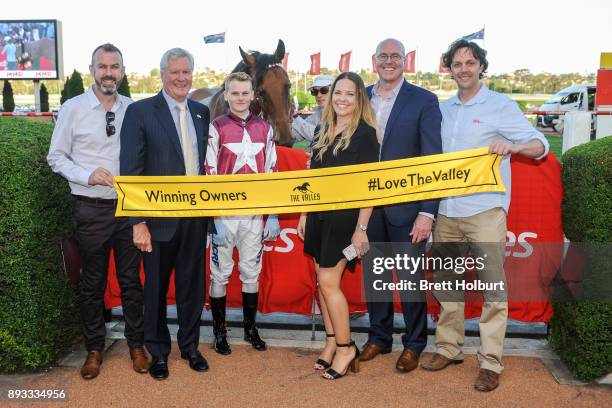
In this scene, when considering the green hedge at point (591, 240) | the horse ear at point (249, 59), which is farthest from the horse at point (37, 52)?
the green hedge at point (591, 240)

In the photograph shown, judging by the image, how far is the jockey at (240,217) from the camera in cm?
403

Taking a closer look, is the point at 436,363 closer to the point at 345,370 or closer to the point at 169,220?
the point at 345,370

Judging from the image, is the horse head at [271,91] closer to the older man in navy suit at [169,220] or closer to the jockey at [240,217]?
the jockey at [240,217]

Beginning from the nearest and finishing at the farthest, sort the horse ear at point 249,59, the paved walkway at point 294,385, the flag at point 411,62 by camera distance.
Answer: the paved walkway at point 294,385 → the horse ear at point 249,59 → the flag at point 411,62

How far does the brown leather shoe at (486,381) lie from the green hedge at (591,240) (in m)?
0.60

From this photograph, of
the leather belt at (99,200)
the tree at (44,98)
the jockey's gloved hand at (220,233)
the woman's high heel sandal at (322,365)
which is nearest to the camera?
the leather belt at (99,200)

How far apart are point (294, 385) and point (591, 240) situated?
223 cm

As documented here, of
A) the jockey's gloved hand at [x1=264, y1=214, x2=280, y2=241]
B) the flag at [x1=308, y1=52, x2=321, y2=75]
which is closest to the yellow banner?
the jockey's gloved hand at [x1=264, y1=214, x2=280, y2=241]

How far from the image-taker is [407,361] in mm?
3996

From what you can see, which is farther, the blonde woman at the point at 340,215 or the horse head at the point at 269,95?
the horse head at the point at 269,95

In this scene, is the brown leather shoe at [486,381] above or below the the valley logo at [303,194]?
below

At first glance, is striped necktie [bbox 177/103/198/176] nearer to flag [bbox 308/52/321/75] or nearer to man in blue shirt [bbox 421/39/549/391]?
man in blue shirt [bbox 421/39/549/391]

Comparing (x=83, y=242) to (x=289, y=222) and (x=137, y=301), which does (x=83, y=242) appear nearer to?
(x=137, y=301)

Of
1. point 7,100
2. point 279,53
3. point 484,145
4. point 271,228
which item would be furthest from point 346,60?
point 484,145
